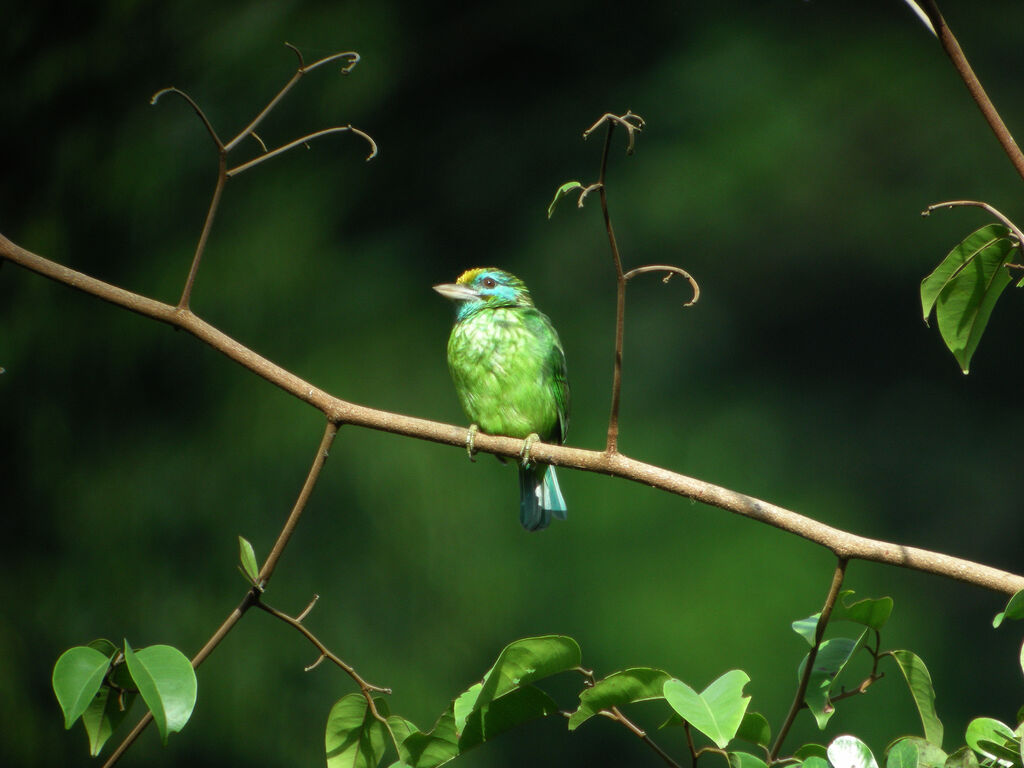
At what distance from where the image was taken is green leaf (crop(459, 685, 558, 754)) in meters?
1.17

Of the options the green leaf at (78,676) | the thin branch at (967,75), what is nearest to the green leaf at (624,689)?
the green leaf at (78,676)

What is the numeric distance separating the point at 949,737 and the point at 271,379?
3660 millimetres

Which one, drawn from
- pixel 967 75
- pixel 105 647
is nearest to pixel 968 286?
pixel 967 75

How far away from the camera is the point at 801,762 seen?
3.52 ft

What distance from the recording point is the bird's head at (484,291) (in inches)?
106

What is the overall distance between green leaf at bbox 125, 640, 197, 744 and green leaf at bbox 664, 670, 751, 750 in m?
0.48

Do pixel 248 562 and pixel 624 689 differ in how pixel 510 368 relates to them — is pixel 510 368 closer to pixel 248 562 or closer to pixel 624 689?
pixel 248 562

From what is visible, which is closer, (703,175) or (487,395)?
(487,395)

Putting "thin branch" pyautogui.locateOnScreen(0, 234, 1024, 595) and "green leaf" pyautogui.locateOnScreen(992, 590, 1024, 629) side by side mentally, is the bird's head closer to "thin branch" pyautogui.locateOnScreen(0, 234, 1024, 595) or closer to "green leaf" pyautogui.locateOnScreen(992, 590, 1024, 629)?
"thin branch" pyautogui.locateOnScreen(0, 234, 1024, 595)

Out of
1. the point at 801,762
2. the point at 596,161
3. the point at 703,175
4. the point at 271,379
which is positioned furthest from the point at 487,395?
the point at 703,175

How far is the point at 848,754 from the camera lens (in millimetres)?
1008

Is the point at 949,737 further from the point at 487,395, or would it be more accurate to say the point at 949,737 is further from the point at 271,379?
the point at 271,379

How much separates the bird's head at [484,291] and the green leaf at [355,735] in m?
1.42

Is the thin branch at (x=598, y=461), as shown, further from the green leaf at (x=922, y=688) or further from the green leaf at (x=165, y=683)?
the green leaf at (x=165, y=683)
